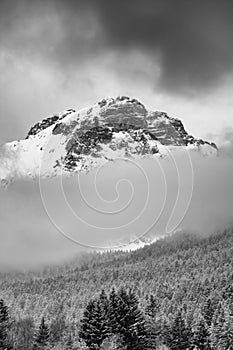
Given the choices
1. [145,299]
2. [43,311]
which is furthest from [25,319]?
[145,299]

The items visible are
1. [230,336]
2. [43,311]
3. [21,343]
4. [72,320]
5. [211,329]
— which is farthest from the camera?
[43,311]

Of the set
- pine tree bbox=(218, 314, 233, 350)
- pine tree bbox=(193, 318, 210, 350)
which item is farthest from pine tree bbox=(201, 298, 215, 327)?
pine tree bbox=(193, 318, 210, 350)

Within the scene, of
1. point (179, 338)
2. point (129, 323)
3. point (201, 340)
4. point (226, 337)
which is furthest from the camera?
point (226, 337)

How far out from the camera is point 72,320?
170 meters

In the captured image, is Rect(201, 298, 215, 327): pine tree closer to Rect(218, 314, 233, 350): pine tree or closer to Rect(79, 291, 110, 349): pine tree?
Rect(218, 314, 233, 350): pine tree

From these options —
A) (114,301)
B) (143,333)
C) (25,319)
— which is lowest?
(143,333)

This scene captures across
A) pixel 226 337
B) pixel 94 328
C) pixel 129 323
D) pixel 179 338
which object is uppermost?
A: pixel 226 337

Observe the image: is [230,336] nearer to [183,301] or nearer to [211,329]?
[211,329]

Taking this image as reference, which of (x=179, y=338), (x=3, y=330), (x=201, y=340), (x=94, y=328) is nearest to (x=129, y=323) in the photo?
(x=94, y=328)

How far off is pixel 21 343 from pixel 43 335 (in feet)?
168

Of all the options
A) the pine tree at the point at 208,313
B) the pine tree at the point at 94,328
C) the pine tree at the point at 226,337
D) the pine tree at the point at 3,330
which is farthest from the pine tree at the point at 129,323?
the pine tree at the point at 208,313

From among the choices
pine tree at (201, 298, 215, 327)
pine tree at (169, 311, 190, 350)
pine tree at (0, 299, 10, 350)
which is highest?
pine tree at (201, 298, 215, 327)

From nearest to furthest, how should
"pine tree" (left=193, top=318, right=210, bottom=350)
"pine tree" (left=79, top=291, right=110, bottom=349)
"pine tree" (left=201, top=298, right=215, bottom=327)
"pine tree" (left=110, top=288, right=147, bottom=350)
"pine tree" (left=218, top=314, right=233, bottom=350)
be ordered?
"pine tree" (left=79, top=291, right=110, bottom=349) < "pine tree" (left=110, top=288, right=147, bottom=350) < "pine tree" (left=193, top=318, right=210, bottom=350) < "pine tree" (left=218, top=314, right=233, bottom=350) < "pine tree" (left=201, top=298, right=215, bottom=327)

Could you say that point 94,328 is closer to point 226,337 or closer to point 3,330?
point 3,330
